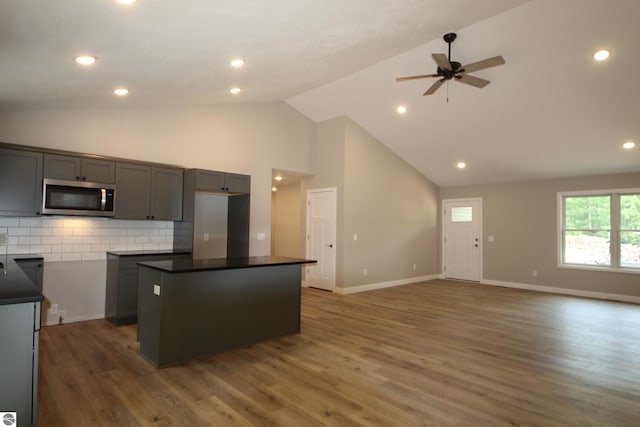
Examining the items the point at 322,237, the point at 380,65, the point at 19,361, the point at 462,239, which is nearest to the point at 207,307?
the point at 19,361

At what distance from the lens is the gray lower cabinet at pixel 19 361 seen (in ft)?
6.07

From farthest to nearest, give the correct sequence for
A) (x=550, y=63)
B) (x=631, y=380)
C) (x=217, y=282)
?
(x=550, y=63), (x=217, y=282), (x=631, y=380)

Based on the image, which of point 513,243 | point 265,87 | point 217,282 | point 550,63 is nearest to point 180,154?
point 265,87

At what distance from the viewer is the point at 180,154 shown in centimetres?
559

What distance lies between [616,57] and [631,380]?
3748 millimetres

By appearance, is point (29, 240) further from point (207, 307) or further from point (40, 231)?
point (207, 307)

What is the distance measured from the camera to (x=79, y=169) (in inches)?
173

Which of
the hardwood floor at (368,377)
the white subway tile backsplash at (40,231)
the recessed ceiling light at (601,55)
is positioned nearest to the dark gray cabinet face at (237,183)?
the white subway tile backsplash at (40,231)

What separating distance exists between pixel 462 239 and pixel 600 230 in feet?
9.17

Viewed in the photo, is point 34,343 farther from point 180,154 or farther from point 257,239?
point 257,239

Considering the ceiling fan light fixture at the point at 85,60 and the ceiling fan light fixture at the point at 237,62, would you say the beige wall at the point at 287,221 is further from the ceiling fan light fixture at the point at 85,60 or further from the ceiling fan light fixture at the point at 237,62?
the ceiling fan light fixture at the point at 85,60

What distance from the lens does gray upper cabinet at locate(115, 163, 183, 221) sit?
4742mm

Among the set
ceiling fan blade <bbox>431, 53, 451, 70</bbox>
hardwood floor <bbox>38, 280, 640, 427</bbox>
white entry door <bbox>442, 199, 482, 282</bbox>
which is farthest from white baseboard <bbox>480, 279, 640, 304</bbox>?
ceiling fan blade <bbox>431, 53, 451, 70</bbox>

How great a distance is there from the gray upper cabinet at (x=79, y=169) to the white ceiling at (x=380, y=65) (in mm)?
646
